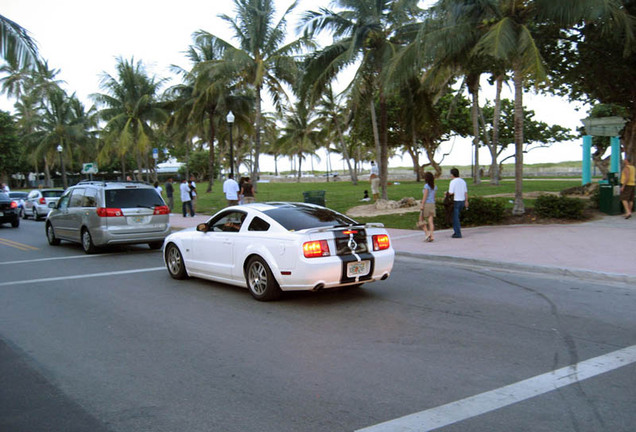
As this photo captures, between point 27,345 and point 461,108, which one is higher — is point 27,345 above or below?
below

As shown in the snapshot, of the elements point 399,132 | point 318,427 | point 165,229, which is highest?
point 399,132

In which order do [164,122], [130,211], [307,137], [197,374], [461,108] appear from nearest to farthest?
[197,374] < [130,211] < [164,122] < [461,108] < [307,137]

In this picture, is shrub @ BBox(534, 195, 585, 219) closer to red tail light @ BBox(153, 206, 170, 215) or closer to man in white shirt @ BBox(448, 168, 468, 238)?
man in white shirt @ BBox(448, 168, 468, 238)

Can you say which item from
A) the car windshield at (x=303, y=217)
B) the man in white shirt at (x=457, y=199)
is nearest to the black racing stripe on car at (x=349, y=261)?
the car windshield at (x=303, y=217)

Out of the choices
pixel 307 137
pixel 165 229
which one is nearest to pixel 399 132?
pixel 307 137

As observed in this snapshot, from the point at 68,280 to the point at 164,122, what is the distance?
31085mm

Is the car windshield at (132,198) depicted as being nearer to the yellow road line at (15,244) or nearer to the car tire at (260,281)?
the yellow road line at (15,244)

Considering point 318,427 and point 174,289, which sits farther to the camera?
point 174,289

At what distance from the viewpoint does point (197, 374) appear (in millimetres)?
4863

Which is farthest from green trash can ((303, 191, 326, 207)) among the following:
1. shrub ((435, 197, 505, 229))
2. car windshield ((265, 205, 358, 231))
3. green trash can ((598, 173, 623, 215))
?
car windshield ((265, 205, 358, 231))

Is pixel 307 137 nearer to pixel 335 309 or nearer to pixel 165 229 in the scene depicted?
pixel 165 229

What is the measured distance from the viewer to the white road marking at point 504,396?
3754 millimetres

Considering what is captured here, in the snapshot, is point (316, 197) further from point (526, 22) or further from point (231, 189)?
point (526, 22)

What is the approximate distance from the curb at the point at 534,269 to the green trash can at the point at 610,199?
311 inches
